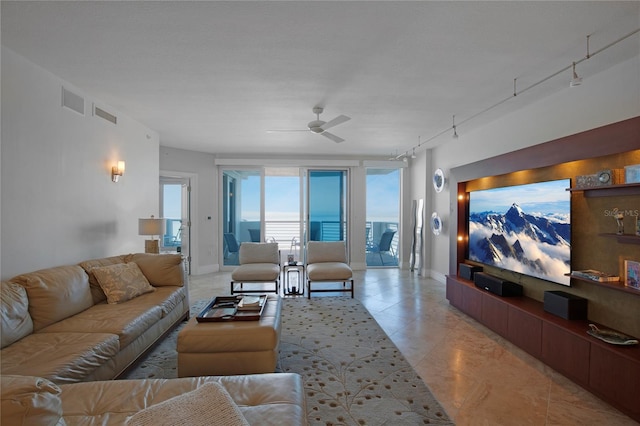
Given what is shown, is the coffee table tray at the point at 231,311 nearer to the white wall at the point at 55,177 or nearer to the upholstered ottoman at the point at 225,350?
the upholstered ottoman at the point at 225,350

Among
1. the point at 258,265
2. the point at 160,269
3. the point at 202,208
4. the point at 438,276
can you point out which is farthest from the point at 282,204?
the point at 160,269

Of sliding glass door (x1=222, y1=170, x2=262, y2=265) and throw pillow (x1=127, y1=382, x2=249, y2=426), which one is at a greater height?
sliding glass door (x1=222, y1=170, x2=262, y2=265)

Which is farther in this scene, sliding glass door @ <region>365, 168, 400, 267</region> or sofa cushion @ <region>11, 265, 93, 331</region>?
sliding glass door @ <region>365, 168, 400, 267</region>

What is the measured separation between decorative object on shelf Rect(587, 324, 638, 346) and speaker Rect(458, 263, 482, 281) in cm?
173

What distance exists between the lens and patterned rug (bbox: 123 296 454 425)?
210cm

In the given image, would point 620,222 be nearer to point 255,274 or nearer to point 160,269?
point 255,274

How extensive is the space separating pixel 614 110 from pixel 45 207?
5025 mm

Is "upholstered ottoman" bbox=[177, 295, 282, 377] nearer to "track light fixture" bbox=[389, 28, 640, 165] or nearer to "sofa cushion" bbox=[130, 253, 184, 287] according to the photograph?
"sofa cushion" bbox=[130, 253, 184, 287]

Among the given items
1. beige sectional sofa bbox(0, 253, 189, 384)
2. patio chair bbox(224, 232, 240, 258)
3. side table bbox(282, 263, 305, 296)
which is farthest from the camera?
patio chair bbox(224, 232, 240, 258)

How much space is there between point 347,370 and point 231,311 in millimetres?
1107

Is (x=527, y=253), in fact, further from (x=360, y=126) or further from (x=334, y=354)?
(x=360, y=126)

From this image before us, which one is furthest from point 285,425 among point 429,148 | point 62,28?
point 429,148

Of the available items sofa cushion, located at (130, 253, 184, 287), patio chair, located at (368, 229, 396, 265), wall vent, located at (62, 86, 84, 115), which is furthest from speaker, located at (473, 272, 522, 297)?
wall vent, located at (62, 86, 84, 115)

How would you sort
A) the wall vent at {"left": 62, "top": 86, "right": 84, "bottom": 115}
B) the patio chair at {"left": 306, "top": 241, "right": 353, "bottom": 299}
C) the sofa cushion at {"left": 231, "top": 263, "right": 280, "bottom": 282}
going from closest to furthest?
the wall vent at {"left": 62, "top": 86, "right": 84, "bottom": 115}
the sofa cushion at {"left": 231, "top": 263, "right": 280, "bottom": 282}
the patio chair at {"left": 306, "top": 241, "right": 353, "bottom": 299}
